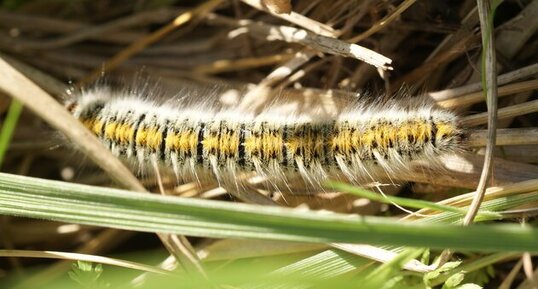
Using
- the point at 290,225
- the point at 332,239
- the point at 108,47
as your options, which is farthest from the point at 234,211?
the point at 108,47

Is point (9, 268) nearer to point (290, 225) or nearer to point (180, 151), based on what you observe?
point (180, 151)

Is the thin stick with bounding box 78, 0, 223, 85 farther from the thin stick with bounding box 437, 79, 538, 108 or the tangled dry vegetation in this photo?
the thin stick with bounding box 437, 79, 538, 108

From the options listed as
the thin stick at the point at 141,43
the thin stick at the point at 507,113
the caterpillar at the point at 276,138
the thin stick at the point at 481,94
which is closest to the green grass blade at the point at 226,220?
the caterpillar at the point at 276,138

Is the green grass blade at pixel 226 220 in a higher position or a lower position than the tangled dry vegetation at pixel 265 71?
lower

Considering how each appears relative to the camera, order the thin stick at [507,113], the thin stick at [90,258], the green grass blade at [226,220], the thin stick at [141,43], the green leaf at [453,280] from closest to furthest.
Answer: the green grass blade at [226,220], the green leaf at [453,280], the thin stick at [90,258], the thin stick at [507,113], the thin stick at [141,43]

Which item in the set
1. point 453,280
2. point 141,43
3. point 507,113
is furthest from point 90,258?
point 507,113

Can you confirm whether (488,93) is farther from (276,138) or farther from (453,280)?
(276,138)

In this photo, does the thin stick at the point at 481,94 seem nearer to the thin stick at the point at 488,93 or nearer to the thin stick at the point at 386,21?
the thin stick at the point at 488,93
